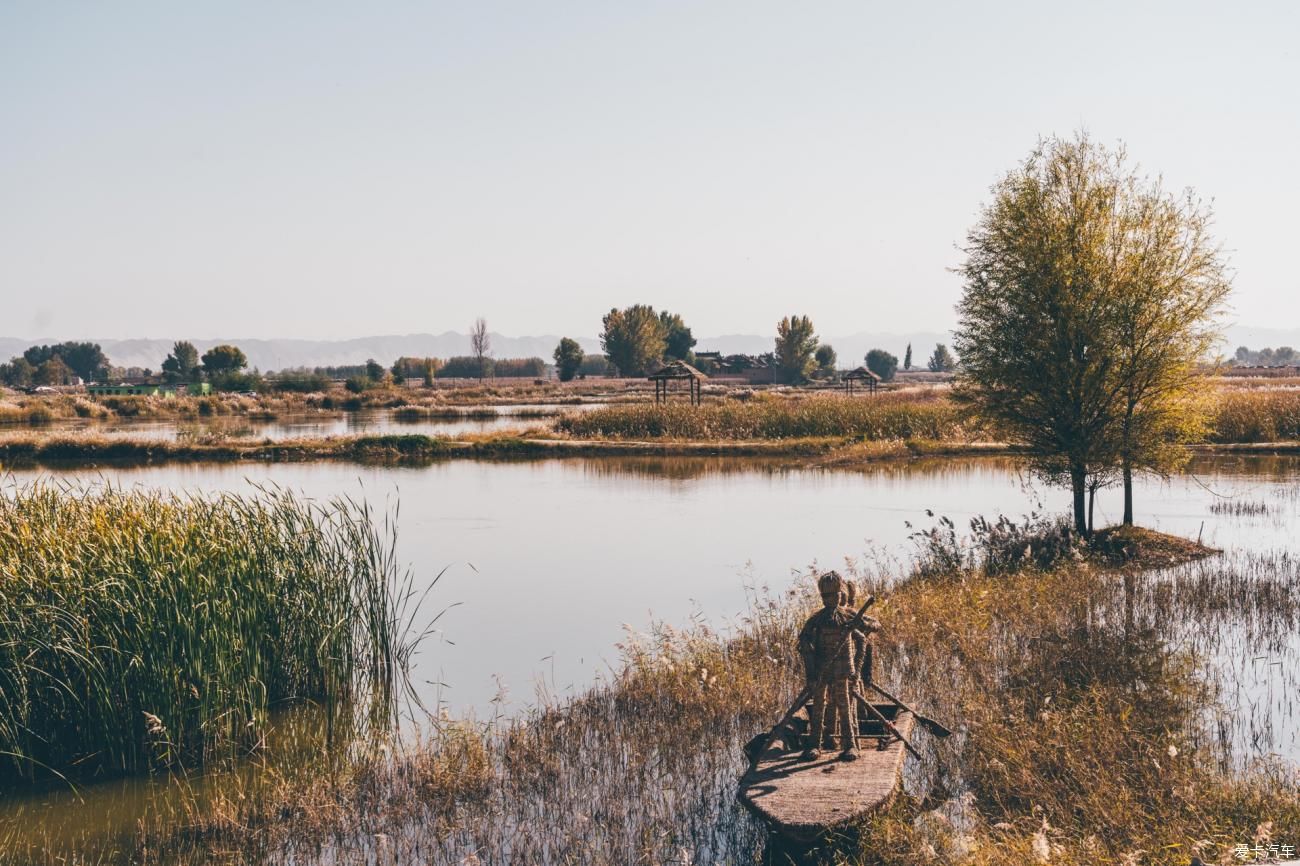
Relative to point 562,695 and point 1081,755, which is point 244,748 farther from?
point 1081,755

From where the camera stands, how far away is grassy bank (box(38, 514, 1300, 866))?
346 inches

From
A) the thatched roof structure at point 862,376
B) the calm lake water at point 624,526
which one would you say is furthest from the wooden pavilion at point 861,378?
the calm lake water at point 624,526

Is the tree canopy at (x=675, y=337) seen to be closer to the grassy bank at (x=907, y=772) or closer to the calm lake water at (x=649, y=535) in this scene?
the calm lake water at (x=649, y=535)

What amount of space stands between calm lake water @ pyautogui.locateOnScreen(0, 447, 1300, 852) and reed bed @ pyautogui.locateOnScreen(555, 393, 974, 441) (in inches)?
261

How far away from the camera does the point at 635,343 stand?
13988cm

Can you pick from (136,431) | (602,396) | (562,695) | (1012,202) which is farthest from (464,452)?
(602,396)

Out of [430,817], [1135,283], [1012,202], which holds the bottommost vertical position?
[430,817]

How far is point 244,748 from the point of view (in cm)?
1207

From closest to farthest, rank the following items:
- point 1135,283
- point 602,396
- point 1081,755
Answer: point 1081,755, point 1135,283, point 602,396

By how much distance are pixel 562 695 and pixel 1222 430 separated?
38.9 meters

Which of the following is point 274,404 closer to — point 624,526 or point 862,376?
A: point 862,376

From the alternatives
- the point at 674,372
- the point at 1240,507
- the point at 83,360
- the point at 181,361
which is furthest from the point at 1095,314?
the point at 83,360

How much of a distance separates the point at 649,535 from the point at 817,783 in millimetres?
17320

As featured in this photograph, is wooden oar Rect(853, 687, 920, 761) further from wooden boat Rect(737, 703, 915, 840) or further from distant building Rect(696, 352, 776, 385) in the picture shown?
distant building Rect(696, 352, 776, 385)
